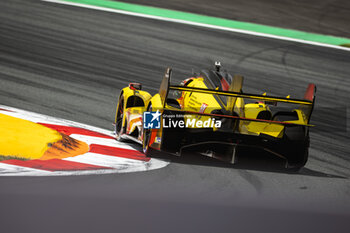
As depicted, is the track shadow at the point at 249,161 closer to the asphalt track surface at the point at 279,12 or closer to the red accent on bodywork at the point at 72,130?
the red accent on bodywork at the point at 72,130

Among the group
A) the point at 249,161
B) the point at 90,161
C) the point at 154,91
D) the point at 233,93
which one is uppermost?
the point at 233,93

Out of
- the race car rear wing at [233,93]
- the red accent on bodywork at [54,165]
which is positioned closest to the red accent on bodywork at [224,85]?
the race car rear wing at [233,93]

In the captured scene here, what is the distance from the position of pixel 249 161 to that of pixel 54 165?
2.25 metres

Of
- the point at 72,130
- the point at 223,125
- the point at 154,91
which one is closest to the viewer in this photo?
the point at 223,125

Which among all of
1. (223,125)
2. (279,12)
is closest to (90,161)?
(223,125)

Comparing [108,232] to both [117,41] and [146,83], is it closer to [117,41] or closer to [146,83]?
[146,83]

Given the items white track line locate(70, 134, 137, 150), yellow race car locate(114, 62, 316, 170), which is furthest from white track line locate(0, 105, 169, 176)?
yellow race car locate(114, 62, 316, 170)

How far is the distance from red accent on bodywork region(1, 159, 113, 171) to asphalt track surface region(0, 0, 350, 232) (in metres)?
0.31

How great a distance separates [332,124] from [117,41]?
6.64m

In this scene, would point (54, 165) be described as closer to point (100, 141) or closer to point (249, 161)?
point (100, 141)

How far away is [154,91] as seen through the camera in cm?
1179

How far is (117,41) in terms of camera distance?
15.4 m

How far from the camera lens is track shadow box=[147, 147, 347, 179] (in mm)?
6797

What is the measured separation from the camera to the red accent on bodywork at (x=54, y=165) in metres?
5.94
